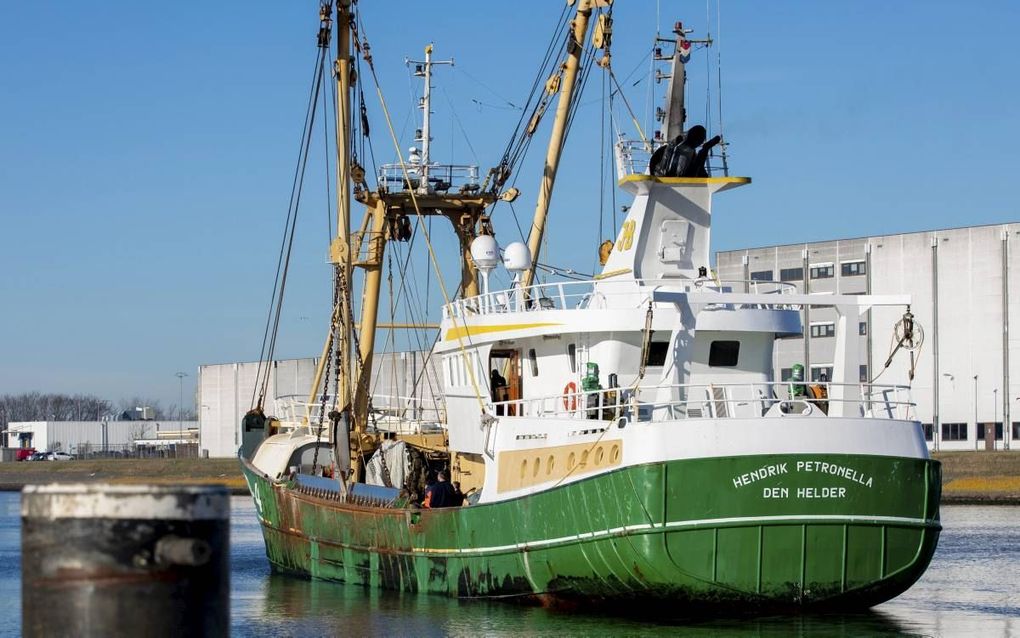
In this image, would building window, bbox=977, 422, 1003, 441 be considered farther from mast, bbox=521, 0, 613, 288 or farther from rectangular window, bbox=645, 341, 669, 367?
rectangular window, bbox=645, 341, 669, 367

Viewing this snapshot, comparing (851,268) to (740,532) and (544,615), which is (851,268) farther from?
(740,532)

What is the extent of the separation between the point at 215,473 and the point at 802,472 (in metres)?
72.5

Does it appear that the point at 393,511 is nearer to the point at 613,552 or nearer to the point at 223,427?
the point at 613,552

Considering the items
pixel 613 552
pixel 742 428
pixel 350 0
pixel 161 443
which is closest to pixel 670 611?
pixel 613 552

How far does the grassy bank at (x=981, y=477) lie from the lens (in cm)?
5788

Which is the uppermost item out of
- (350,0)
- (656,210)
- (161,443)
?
(350,0)

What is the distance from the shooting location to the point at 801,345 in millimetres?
73250

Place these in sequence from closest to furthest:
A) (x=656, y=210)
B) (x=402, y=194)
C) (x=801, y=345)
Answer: (x=656, y=210) < (x=402, y=194) < (x=801, y=345)

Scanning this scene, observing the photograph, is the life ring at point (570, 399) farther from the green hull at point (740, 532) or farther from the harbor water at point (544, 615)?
the harbor water at point (544, 615)

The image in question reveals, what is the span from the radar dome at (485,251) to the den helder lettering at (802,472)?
9.10 metres

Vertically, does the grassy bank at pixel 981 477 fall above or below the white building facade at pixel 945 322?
below

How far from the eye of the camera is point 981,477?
61750 mm

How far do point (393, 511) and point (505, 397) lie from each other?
2.73 meters

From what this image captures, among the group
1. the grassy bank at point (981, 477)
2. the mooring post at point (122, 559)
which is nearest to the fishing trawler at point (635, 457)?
the mooring post at point (122, 559)
